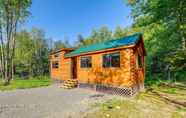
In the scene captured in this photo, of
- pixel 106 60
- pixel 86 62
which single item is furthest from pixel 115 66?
pixel 86 62

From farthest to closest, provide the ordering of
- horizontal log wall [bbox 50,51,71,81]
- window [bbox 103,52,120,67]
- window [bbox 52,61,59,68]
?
window [bbox 52,61,59,68] → horizontal log wall [bbox 50,51,71,81] → window [bbox 103,52,120,67]

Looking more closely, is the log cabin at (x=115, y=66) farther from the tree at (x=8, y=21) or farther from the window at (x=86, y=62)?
the tree at (x=8, y=21)

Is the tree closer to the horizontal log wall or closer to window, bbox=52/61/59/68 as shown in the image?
window, bbox=52/61/59/68

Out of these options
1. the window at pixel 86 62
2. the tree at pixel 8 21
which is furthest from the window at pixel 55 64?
the tree at pixel 8 21

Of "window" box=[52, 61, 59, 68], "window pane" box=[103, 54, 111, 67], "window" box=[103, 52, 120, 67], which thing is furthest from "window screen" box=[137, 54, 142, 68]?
"window" box=[52, 61, 59, 68]

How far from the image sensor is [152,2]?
56.6ft

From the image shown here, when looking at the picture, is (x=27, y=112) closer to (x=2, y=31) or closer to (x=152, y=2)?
(x=152, y=2)

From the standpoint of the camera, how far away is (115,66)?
12211mm

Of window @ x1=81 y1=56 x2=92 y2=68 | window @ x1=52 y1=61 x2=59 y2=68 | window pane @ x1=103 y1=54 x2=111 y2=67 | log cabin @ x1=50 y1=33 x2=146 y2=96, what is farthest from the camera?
window @ x1=52 y1=61 x2=59 y2=68

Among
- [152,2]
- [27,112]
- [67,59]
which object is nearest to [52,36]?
[67,59]

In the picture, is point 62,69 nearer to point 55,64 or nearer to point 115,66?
point 55,64

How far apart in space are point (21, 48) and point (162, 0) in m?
36.8

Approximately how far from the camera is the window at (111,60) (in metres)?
12.0

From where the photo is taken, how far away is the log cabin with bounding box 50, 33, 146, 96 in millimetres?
11312
